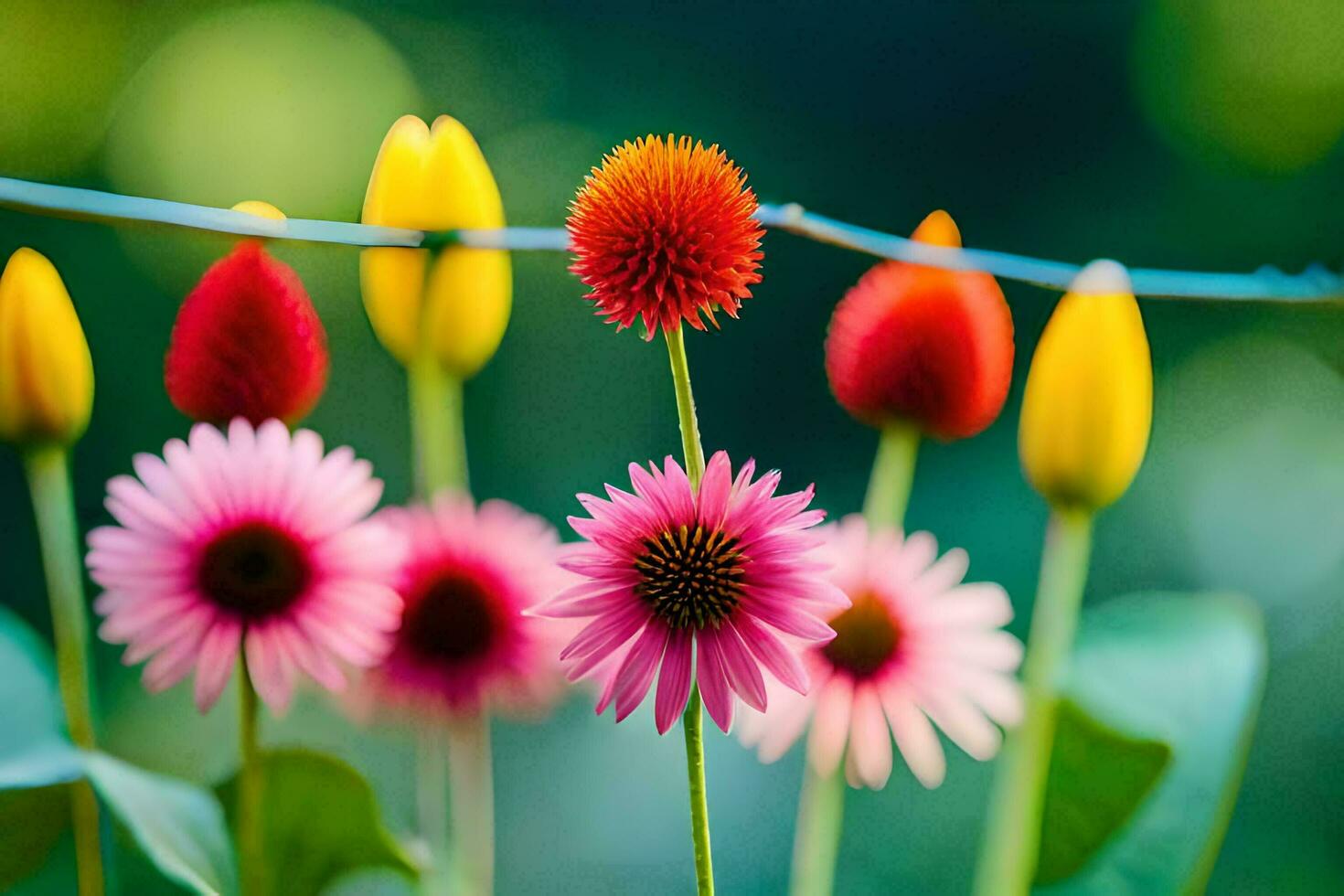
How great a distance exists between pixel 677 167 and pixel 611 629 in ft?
0.28

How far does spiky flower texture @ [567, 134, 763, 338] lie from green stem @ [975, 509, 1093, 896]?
0.14 metres

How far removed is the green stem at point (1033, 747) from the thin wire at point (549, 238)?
0.22 feet

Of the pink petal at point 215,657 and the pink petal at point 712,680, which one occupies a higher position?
the pink petal at point 712,680

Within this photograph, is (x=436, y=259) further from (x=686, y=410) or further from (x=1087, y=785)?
(x=1087, y=785)

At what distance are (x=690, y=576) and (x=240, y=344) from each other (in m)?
0.13

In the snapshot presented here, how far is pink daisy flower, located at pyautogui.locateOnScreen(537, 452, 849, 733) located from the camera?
0.20m

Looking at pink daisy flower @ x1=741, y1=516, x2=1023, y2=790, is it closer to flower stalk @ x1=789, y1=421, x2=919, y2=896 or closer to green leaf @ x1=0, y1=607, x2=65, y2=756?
flower stalk @ x1=789, y1=421, x2=919, y2=896

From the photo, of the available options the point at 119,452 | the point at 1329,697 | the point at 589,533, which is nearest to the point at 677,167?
the point at 589,533

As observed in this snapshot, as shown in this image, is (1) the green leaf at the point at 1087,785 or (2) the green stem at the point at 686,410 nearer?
(2) the green stem at the point at 686,410

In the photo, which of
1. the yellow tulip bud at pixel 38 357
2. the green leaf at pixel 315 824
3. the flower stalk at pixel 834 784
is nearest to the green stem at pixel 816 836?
the flower stalk at pixel 834 784

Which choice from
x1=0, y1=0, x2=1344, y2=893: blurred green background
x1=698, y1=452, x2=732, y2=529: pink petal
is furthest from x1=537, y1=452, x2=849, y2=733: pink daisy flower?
x1=0, y1=0, x2=1344, y2=893: blurred green background

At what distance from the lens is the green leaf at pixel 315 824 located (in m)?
0.27

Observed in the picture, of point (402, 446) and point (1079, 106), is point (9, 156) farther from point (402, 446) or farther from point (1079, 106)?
point (1079, 106)

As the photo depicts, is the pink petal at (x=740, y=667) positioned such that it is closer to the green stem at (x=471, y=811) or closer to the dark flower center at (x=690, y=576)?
the dark flower center at (x=690, y=576)
